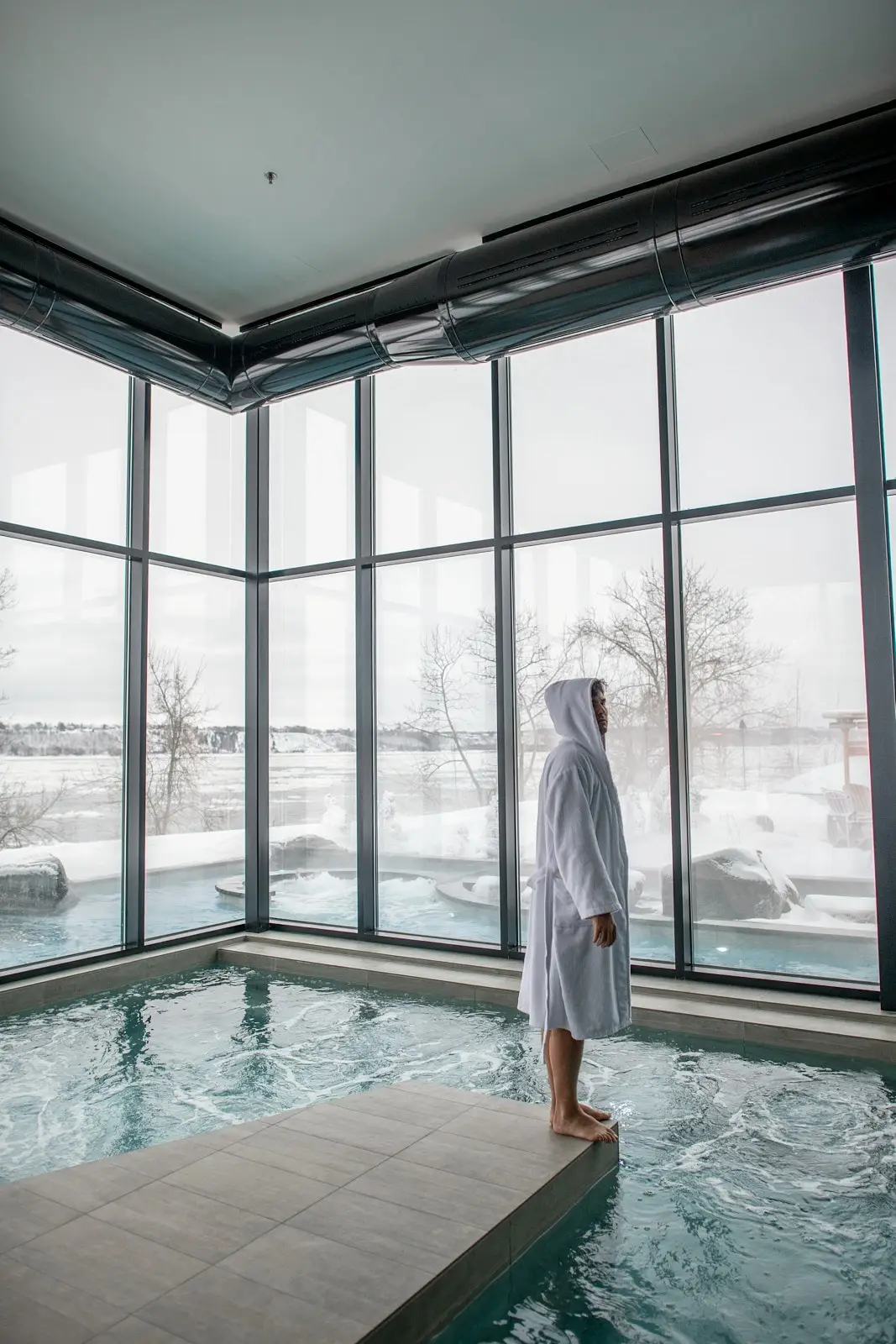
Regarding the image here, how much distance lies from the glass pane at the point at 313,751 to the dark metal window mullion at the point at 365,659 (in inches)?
4.5

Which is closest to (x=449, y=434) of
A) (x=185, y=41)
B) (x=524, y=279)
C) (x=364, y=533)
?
(x=364, y=533)

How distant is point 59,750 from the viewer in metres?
5.20

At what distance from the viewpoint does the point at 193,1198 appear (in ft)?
7.79

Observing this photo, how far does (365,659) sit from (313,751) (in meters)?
0.78

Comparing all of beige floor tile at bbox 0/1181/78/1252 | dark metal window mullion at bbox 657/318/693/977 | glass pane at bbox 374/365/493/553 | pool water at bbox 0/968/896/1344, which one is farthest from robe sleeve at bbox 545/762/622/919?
glass pane at bbox 374/365/493/553

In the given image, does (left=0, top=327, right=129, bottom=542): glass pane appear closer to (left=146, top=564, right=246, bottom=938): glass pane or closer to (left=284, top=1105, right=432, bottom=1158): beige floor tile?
(left=146, top=564, right=246, bottom=938): glass pane

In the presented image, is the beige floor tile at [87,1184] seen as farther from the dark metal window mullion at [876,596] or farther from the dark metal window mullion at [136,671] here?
the dark metal window mullion at [876,596]

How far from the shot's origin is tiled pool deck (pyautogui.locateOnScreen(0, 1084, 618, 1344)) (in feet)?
6.12

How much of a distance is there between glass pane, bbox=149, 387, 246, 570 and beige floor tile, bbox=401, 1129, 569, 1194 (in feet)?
13.8

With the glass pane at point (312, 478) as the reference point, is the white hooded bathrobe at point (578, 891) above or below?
below

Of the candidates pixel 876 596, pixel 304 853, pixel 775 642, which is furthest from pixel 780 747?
pixel 304 853

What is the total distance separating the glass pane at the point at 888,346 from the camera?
4277mm

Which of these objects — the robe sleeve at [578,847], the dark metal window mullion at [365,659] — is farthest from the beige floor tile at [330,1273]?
the dark metal window mullion at [365,659]

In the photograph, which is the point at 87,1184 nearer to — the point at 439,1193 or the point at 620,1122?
the point at 439,1193
